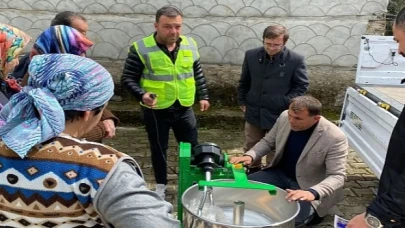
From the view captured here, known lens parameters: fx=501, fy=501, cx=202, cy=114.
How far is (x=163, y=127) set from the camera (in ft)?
12.6

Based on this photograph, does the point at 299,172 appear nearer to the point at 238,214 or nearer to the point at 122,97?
the point at 238,214

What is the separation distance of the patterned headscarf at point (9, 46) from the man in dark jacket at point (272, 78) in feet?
6.71

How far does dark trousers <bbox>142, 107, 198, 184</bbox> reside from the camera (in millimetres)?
3830

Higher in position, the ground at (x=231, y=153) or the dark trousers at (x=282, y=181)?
the dark trousers at (x=282, y=181)

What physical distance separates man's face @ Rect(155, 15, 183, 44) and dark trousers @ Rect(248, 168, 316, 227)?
1187mm

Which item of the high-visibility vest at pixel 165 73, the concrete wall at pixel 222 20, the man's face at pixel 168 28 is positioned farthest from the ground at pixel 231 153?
the man's face at pixel 168 28

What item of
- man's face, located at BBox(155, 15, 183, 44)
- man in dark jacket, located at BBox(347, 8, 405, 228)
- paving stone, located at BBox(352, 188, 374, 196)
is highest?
man's face, located at BBox(155, 15, 183, 44)

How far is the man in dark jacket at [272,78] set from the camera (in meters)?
3.94

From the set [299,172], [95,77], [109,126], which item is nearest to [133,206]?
[95,77]

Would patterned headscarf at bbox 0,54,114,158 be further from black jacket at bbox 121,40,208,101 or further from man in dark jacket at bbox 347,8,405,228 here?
black jacket at bbox 121,40,208,101

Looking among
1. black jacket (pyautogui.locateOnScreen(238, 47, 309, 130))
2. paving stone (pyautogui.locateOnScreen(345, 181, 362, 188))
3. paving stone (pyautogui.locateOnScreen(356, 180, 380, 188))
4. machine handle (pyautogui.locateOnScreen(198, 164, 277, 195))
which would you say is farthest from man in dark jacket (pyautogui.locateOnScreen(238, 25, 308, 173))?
machine handle (pyautogui.locateOnScreen(198, 164, 277, 195))

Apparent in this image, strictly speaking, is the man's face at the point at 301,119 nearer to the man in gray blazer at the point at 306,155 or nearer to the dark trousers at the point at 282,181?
the man in gray blazer at the point at 306,155

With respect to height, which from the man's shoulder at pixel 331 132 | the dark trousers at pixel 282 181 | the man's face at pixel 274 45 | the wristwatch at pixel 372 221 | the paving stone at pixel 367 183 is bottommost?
the paving stone at pixel 367 183

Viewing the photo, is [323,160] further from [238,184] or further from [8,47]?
[8,47]
